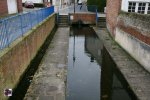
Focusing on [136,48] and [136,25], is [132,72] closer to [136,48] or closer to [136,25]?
[136,48]

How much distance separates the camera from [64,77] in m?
9.88

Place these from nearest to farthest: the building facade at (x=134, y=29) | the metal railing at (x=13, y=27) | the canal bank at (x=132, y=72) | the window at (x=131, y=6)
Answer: the metal railing at (x=13, y=27), the canal bank at (x=132, y=72), the building facade at (x=134, y=29), the window at (x=131, y=6)

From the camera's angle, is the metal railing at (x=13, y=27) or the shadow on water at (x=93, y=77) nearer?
the metal railing at (x=13, y=27)

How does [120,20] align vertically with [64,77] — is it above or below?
above

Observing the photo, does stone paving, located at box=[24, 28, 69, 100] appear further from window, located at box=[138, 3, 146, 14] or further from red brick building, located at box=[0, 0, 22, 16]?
window, located at box=[138, 3, 146, 14]

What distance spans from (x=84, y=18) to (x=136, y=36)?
1502cm

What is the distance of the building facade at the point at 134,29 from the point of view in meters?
11.1

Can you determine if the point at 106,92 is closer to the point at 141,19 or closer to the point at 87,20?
the point at 141,19

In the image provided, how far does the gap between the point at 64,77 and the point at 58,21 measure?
1789cm

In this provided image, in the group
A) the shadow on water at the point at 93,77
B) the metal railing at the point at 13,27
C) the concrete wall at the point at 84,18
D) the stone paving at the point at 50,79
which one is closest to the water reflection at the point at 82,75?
the shadow on water at the point at 93,77

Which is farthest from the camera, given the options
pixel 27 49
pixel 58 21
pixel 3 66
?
pixel 58 21

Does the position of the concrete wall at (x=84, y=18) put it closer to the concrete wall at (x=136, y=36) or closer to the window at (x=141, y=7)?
the window at (x=141, y=7)

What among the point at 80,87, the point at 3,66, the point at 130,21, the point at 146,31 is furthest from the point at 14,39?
the point at 130,21

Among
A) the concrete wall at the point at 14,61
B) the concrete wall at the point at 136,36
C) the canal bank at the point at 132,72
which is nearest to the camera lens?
the concrete wall at the point at 14,61
